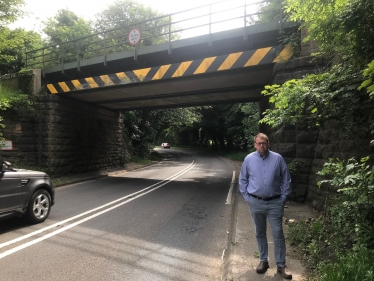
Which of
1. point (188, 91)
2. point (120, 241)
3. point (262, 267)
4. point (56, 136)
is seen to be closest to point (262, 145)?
point (262, 267)

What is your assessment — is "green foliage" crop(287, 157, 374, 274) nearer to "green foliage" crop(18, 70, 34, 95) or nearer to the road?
the road

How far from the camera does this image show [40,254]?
166 inches

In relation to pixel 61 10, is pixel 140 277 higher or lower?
lower

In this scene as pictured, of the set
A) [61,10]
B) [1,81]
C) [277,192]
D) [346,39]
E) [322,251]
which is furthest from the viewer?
[61,10]

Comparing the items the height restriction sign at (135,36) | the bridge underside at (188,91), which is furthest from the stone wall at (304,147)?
the height restriction sign at (135,36)

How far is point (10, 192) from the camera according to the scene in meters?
5.20

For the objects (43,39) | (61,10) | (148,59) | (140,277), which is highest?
(61,10)

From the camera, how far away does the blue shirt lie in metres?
3.42

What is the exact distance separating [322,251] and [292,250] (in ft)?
1.41

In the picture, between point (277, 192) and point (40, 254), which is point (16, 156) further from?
point (277, 192)

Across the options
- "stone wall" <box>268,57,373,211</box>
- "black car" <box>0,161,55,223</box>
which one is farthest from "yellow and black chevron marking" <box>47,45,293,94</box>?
"black car" <box>0,161,55,223</box>

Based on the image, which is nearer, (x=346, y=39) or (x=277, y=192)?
(x=277, y=192)

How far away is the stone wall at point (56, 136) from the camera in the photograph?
12312mm

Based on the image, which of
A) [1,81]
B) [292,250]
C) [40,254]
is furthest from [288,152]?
[1,81]
